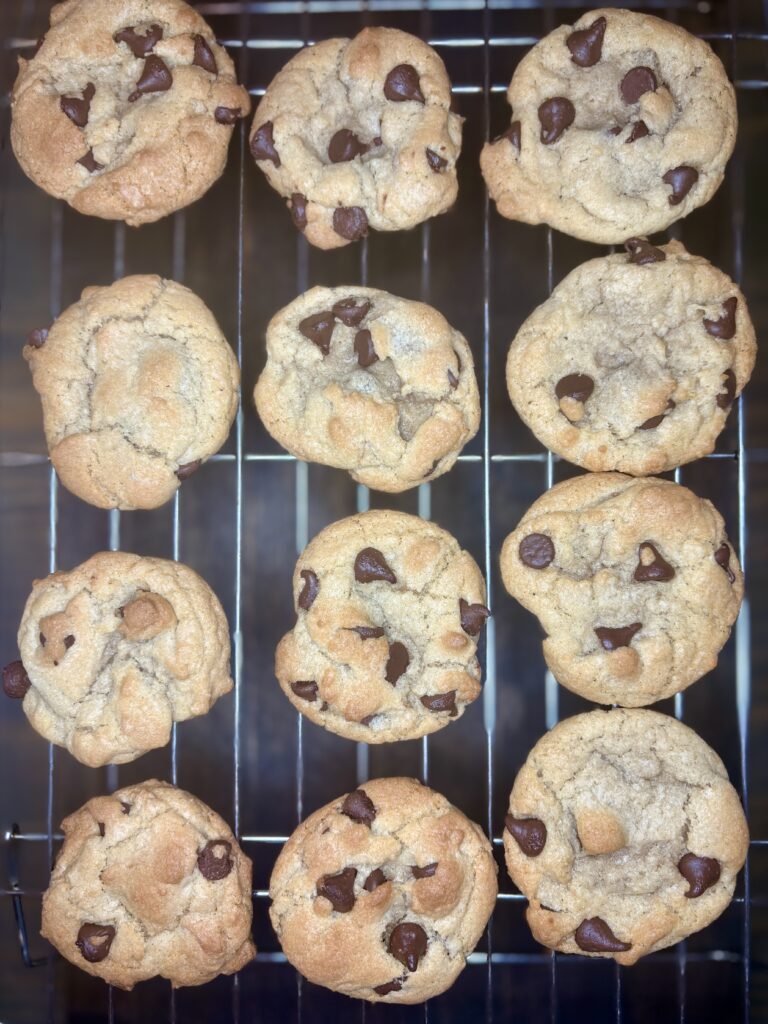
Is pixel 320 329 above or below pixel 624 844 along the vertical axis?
above

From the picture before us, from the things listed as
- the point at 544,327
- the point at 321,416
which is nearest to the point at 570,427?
the point at 544,327

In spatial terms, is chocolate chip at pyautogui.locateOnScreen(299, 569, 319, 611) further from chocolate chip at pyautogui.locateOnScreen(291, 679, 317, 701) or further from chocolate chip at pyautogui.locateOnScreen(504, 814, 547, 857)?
chocolate chip at pyautogui.locateOnScreen(504, 814, 547, 857)

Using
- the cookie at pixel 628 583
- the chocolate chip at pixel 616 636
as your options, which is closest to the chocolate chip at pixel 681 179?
the cookie at pixel 628 583

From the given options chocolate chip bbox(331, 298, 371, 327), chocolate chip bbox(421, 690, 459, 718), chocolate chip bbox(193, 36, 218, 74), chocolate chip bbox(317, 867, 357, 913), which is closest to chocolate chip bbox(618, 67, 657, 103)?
chocolate chip bbox(331, 298, 371, 327)

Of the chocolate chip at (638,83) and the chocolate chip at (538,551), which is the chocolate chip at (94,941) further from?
the chocolate chip at (638,83)

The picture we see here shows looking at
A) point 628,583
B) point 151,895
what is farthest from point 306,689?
point 628,583

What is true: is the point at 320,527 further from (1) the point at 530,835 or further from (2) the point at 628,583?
(1) the point at 530,835

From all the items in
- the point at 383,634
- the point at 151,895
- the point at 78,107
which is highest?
the point at 78,107
